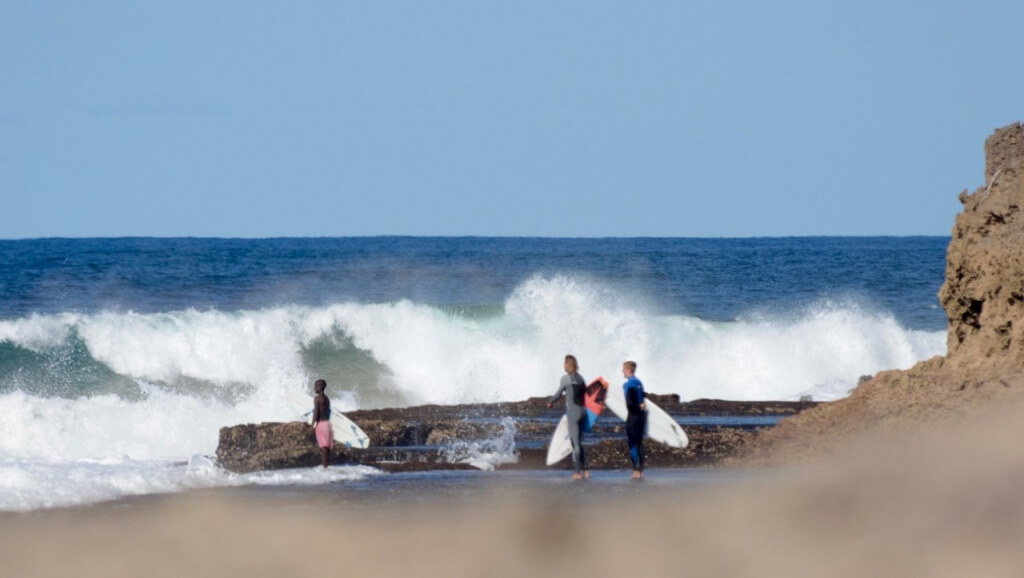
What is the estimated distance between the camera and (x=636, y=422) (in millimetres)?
16578

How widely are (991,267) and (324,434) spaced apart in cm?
826

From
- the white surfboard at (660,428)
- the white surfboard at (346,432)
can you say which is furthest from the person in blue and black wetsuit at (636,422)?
the white surfboard at (346,432)

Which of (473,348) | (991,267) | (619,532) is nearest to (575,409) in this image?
(619,532)

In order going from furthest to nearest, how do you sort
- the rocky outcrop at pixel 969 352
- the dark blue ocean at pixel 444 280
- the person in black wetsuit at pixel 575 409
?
the dark blue ocean at pixel 444 280, the rocky outcrop at pixel 969 352, the person in black wetsuit at pixel 575 409

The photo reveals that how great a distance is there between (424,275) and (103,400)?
1486 inches

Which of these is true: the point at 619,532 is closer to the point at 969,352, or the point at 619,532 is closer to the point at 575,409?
the point at 575,409

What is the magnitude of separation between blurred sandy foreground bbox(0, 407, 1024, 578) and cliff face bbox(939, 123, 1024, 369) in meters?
2.93

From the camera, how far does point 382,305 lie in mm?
38031

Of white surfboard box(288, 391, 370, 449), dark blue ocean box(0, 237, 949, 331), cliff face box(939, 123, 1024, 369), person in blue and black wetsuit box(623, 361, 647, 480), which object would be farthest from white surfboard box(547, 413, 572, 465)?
dark blue ocean box(0, 237, 949, 331)

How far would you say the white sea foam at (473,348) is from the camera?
105 feet

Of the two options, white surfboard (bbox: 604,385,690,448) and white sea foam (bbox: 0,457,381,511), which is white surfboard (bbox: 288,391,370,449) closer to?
white sea foam (bbox: 0,457,381,511)

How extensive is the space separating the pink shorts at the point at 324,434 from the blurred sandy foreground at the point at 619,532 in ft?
9.88

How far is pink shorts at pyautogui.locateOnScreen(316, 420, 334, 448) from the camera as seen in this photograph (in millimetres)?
17578

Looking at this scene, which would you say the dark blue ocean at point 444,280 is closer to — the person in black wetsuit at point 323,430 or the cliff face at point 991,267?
the person in black wetsuit at point 323,430
